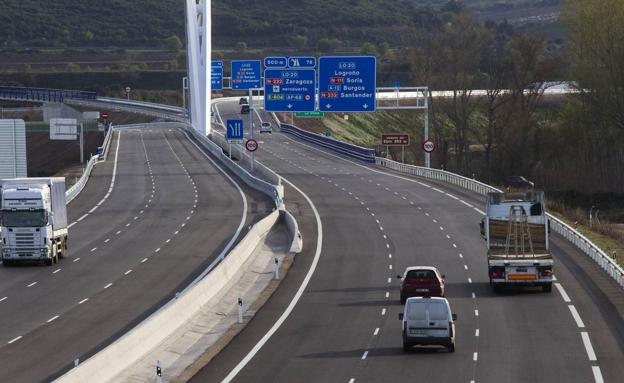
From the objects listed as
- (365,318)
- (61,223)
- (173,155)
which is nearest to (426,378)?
(365,318)

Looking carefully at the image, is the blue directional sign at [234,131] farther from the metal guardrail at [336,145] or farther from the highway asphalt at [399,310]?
the metal guardrail at [336,145]

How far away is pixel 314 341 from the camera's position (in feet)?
107

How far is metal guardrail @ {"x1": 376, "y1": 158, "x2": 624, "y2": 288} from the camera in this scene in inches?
1724

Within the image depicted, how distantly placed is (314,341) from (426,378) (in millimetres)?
6205

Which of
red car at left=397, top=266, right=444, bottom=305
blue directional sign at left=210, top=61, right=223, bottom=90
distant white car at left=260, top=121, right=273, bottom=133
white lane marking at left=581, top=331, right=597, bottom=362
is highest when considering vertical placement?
blue directional sign at left=210, top=61, right=223, bottom=90

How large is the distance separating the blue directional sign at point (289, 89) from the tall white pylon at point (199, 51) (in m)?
23.2

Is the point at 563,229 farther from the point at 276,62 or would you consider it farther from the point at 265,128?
the point at 265,128

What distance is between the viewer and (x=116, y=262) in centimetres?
4816

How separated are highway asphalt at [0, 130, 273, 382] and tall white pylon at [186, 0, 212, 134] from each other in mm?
13835

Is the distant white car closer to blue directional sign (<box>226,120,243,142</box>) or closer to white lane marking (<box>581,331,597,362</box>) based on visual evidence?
blue directional sign (<box>226,120,243,142</box>)

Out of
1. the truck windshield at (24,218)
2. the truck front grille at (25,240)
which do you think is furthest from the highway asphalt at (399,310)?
the truck front grille at (25,240)

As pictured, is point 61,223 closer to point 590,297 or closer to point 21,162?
point 21,162

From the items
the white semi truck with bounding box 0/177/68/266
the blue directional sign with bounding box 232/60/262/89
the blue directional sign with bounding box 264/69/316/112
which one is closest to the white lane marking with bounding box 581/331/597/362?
the white semi truck with bounding box 0/177/68/266

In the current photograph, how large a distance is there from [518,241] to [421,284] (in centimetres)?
466
